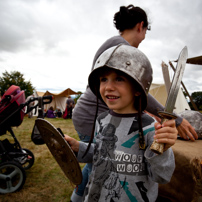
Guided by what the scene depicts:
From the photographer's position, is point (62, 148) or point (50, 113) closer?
point (62, 148)

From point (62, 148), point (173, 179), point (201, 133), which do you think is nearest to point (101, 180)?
point (62, 148)

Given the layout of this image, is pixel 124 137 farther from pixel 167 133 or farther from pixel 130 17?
pixel 130 17

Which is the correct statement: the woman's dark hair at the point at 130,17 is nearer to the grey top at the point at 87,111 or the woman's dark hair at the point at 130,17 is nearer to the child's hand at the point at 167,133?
the grey top at the point at 87,111

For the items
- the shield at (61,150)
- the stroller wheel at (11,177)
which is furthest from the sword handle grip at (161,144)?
the stroller wheel at (11,177)

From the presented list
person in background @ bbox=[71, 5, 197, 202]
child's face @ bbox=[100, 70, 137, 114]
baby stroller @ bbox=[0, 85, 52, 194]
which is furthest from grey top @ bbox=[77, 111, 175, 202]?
baby stroller @ bbox=[0, 85, 52, 194]

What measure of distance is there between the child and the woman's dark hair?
0.82m

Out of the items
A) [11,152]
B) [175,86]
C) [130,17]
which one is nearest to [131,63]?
[175,86]

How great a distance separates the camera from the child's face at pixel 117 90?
45.7 inches

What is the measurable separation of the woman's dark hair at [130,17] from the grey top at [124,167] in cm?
122

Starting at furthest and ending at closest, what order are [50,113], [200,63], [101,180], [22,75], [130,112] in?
[22,75], [50,113], [200,63], [130,112], [101,180]

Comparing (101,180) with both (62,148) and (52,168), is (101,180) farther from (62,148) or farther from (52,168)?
(52,168)

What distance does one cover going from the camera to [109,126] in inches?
49.9

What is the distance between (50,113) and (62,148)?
14018 mm

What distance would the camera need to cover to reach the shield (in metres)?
1.17
